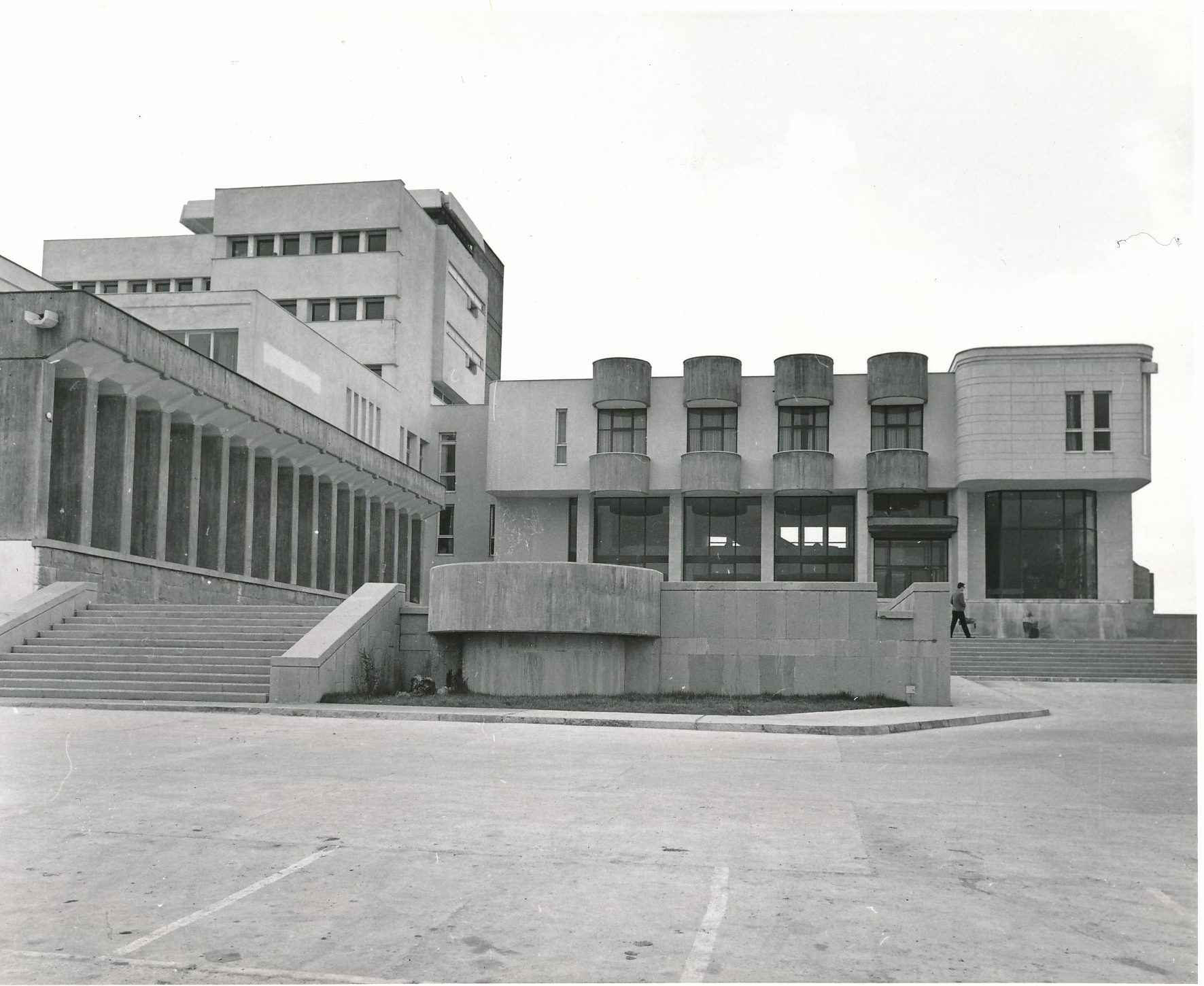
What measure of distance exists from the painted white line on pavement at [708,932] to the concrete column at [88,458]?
78.8ft

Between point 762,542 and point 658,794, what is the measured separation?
40.7m

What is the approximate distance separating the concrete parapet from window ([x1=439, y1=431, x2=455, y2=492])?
37.9 meters

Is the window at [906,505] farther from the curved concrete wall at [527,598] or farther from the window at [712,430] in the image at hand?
the curved concrete wall at [527,598]

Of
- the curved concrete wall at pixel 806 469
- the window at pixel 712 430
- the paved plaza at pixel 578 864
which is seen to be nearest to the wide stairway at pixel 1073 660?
the curved concrete wall at pixel 806 469

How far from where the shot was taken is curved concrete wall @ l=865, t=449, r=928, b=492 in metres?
48.0

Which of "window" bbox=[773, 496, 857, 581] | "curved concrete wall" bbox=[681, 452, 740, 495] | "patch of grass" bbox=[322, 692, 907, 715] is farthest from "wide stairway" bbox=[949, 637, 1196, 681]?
"curved concrete wall" bbox=[681, 452, 740, 495]

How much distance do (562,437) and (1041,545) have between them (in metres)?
18.9

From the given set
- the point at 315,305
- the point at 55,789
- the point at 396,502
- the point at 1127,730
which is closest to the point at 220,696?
the point at 55,789

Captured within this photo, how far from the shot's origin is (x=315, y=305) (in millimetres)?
59594

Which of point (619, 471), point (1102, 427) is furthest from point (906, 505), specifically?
point (619, 471)

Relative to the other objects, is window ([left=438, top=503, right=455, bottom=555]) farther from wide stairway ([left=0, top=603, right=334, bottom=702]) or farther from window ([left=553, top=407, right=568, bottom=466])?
wide stairway ([left=0, top=603, right=334, bottom=702])

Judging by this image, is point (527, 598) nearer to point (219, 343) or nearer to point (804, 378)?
point (219, 343)

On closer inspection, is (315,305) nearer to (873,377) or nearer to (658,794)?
(873,377)

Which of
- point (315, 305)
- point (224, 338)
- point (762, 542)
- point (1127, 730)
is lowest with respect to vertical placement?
point (1127, 730)
